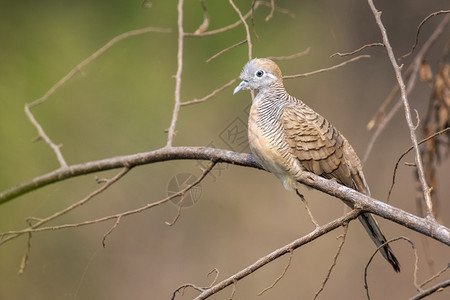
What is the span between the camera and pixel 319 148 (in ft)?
6.14

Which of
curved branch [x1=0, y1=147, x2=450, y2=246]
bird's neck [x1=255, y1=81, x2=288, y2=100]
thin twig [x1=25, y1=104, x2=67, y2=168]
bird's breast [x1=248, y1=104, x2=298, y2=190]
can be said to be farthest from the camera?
thin twig [x1=25, y1=104, x2=67, y2=168]

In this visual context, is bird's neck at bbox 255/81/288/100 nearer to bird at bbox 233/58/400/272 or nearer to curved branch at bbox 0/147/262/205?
bird at bbox 233/58/400/272

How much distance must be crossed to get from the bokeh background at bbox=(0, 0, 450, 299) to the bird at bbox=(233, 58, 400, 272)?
160cm

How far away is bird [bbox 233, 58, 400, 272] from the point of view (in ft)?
6.00

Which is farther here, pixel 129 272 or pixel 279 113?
pixel 129 272

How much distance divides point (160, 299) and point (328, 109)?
151cm

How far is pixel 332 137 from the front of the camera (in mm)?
1919

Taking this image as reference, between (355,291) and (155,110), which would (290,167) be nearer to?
(355,291)

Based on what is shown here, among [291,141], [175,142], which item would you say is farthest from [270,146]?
[175,142]

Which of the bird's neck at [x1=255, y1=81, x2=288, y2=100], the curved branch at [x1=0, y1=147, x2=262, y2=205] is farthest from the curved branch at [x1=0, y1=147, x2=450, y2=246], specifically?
the bird's neck at [x1=255, y1=81, x2=288, y2=100]

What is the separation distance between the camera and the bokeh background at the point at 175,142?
3648 millimetres

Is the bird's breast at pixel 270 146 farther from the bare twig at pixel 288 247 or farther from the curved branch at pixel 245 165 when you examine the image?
the bare twig at pixel 288 247

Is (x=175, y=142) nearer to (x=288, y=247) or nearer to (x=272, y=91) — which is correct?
(x=272, y=91)

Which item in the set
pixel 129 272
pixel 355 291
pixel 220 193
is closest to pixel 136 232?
pixel 129 272
